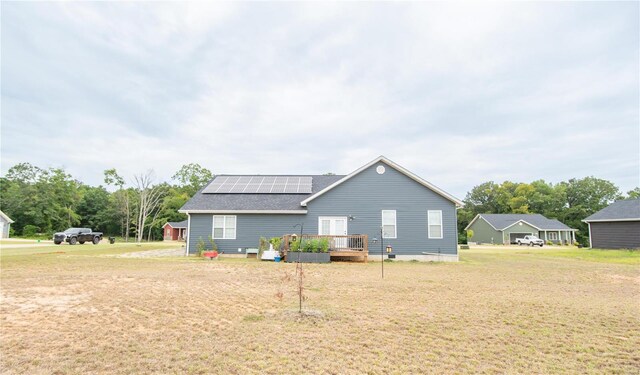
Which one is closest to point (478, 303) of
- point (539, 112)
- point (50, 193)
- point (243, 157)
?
point (539, 112)

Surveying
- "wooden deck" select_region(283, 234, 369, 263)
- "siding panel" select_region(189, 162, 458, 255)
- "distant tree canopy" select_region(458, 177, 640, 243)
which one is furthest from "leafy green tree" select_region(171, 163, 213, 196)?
"wooden deck" select_region(283, 234, 369, 263)

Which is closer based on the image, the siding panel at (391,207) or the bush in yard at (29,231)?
the siding panel at (391,207)

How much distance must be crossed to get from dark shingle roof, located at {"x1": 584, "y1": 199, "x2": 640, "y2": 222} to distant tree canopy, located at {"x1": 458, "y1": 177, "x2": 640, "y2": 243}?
97.0 feet

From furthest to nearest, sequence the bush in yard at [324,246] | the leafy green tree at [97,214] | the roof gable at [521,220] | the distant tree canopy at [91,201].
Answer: the leafy green tree at [97,214] < the roof gable at [521,220] < the distant tree canopy at [91,201] < the bush in yard at [324,246]

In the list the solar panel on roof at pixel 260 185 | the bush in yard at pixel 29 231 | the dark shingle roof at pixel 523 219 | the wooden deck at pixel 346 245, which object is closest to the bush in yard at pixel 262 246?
the wooden deck at pixel 346 245

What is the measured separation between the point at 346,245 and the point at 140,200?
43844mm

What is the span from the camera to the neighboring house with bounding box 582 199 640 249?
2855 cm

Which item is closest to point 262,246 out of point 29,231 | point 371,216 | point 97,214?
point 371,216

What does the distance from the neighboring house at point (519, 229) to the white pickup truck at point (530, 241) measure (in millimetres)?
2446

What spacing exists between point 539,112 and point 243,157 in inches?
1343

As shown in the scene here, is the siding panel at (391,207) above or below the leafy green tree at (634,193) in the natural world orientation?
below

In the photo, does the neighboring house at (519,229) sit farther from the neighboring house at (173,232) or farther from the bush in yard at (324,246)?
the neighboring house at (173,232)

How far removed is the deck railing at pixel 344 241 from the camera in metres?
17.8

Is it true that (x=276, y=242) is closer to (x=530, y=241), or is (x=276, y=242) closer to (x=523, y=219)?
(x=530, y=241)
